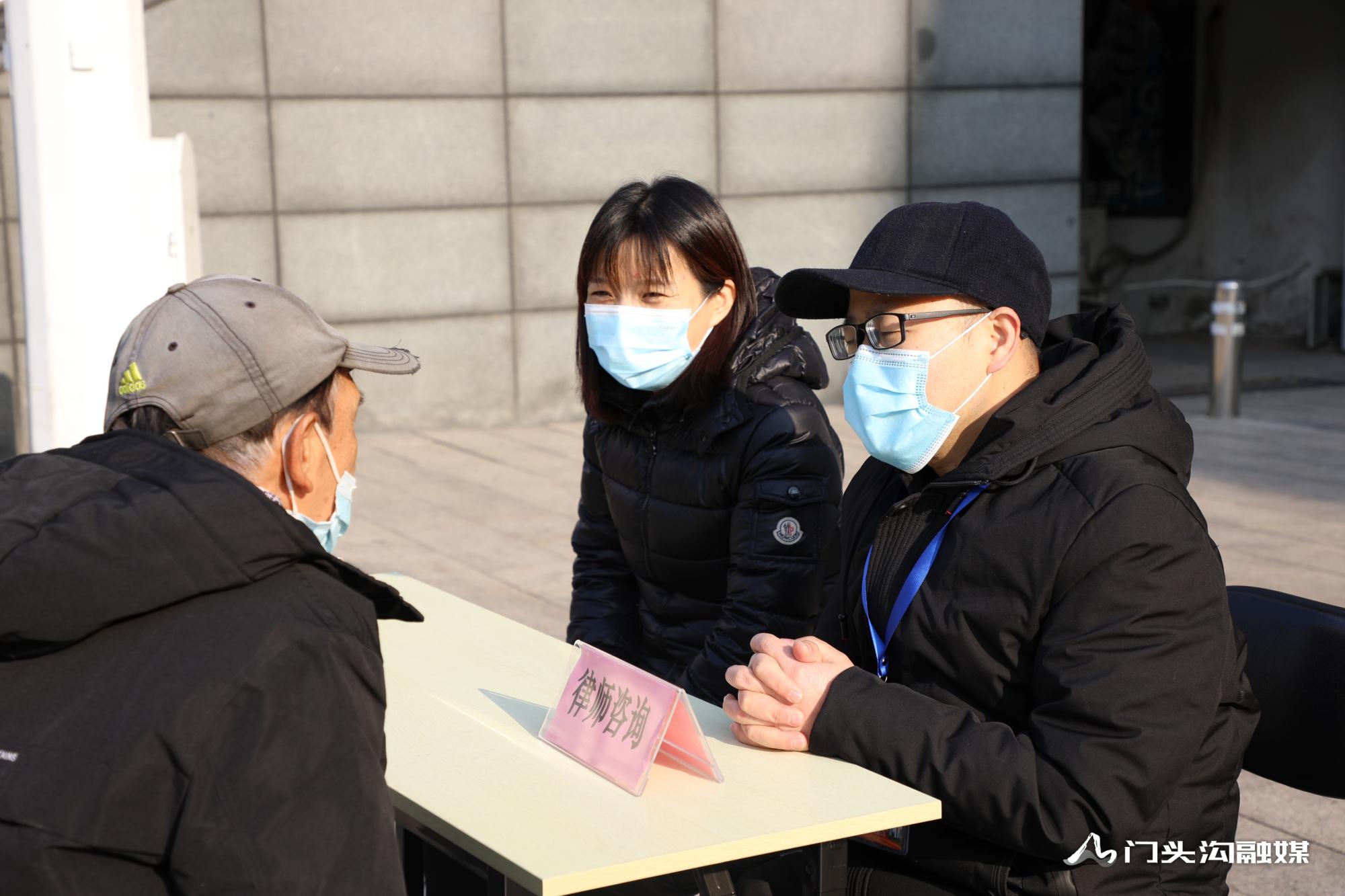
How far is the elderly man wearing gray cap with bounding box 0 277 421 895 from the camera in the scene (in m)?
1.62

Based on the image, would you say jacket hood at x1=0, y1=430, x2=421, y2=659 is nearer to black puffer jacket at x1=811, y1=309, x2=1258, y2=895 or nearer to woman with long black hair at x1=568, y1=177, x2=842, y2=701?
black puffer jacket at x1=811, y1=309, x2=1258, y2=895

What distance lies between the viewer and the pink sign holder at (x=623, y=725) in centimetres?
229

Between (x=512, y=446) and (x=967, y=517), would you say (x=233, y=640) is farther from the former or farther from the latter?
(x=512, y=446)

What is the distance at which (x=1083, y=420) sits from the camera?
2.39m

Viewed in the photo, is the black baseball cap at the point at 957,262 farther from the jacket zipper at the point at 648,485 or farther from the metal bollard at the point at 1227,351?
the metal bollard at the point at 1227,351

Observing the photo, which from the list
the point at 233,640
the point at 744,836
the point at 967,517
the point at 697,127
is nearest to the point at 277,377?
the point at 233,640

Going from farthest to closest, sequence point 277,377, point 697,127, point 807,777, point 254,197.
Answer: point 697,127 < point 254,197 < point 807,777 < point 277,377

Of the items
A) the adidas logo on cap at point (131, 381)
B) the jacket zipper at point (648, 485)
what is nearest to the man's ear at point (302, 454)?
the adidas logo on cap at point (131, 381)

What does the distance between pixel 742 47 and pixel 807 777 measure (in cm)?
842

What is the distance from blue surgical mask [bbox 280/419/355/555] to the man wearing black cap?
0.66m

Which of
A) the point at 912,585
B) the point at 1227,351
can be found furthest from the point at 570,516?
the point at 912,585

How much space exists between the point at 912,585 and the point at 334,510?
Answer: 914mm

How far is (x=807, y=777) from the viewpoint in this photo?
7.67ft

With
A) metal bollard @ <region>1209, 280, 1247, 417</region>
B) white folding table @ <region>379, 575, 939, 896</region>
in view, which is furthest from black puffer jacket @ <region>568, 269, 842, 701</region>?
metal bollard @ <region>1209, 280, 1247, 417</region>
